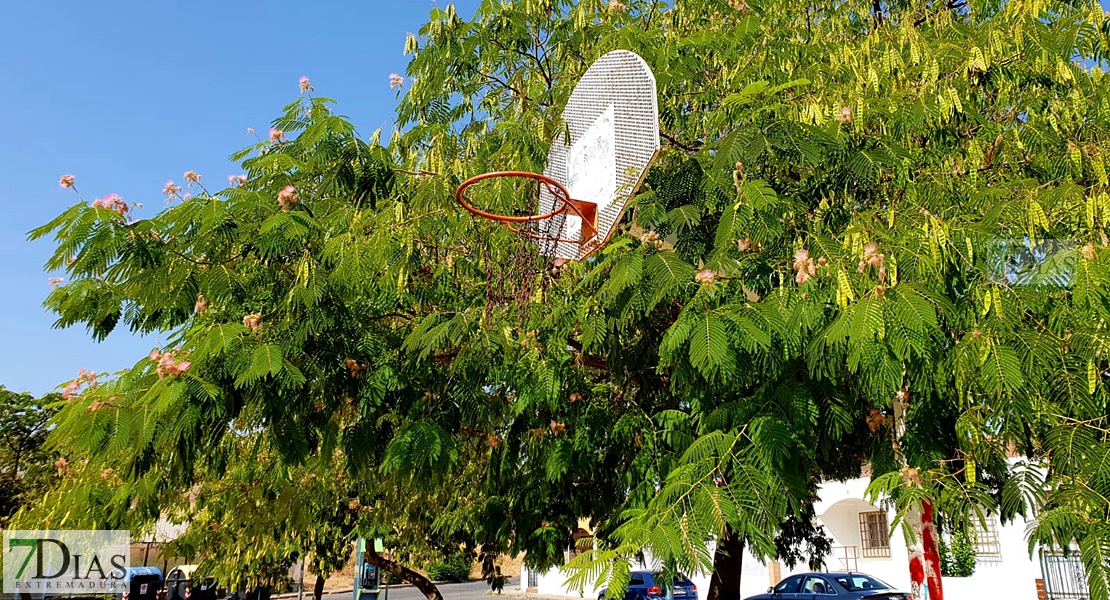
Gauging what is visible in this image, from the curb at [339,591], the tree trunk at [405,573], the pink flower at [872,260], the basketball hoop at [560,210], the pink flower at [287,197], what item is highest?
the pink flower at [287,197]

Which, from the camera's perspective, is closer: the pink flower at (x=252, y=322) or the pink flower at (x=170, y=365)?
the pink flower at (x=170, y=365)

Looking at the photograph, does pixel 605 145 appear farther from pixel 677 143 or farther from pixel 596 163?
pixel 677 143

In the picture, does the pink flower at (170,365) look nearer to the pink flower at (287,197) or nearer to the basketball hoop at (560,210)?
the pink flower at (287,197)

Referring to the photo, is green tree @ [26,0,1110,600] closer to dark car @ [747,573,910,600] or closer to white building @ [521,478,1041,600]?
dark car @ [747,573,910,600]

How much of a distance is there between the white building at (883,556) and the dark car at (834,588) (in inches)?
42.0

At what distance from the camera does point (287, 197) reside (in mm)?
5863

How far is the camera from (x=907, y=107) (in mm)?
5629

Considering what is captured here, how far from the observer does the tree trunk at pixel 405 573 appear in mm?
13148

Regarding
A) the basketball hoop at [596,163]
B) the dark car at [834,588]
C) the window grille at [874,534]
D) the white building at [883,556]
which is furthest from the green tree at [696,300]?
the window grille at [874,534]

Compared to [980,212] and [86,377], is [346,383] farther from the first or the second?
[980,212]

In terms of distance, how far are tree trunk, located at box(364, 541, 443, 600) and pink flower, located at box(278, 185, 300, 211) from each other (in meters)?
8.75

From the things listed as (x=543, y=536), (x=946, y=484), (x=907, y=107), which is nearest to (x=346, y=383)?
(x=543, y=536)

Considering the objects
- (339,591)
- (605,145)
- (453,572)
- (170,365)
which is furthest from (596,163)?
(453,572)

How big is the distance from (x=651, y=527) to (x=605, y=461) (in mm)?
2596
